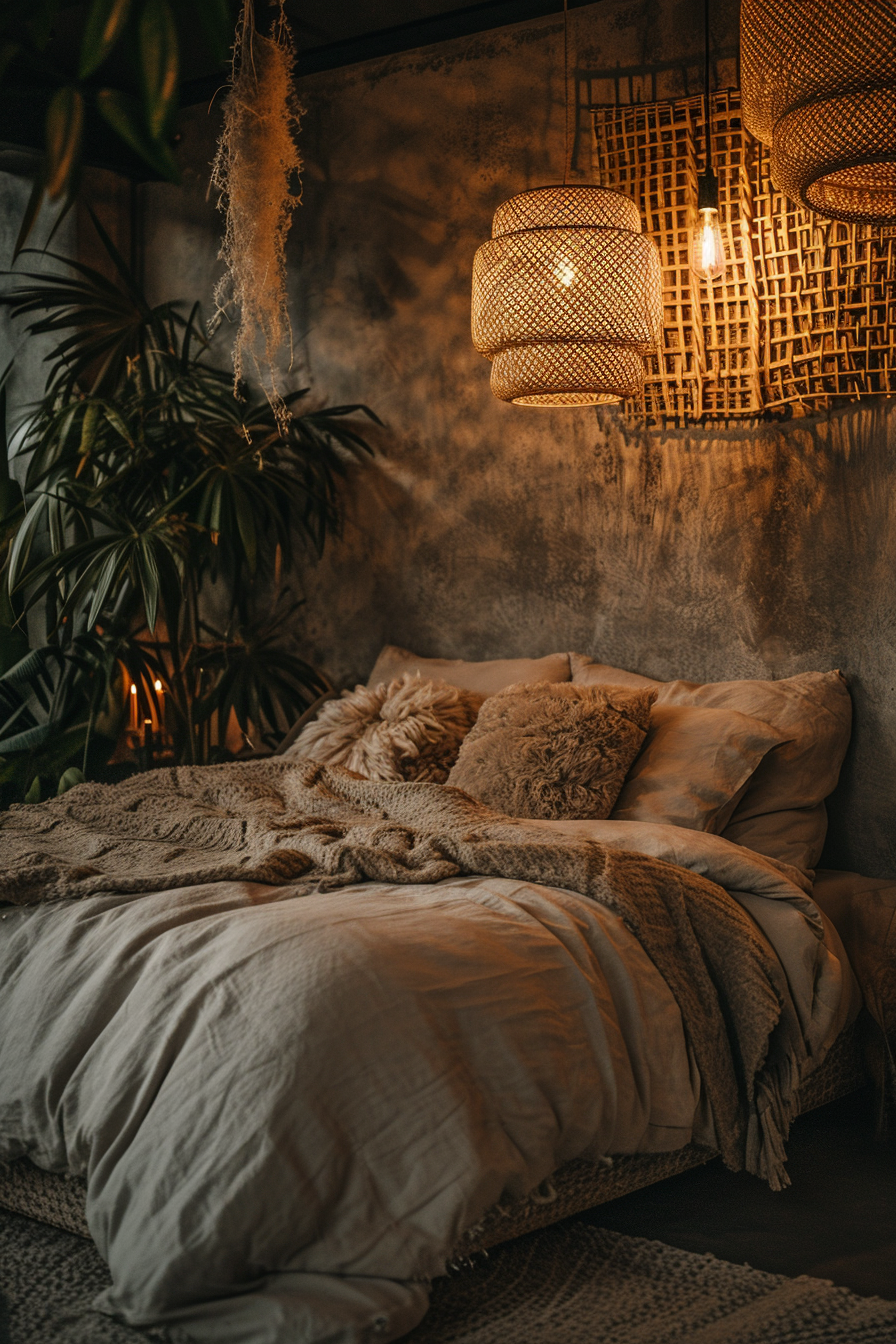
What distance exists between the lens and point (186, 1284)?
1555 mm

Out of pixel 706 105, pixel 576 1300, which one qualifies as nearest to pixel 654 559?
pixel 706 105

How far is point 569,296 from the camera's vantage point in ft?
9.81

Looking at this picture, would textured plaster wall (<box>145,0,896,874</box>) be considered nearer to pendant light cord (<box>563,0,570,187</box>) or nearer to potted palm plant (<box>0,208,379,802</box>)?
pendant light cord (<box>563,0,570,187</box>)

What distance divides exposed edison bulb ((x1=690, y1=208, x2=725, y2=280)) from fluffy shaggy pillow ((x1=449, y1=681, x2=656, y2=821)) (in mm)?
1142

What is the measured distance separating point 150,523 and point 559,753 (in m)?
1.76

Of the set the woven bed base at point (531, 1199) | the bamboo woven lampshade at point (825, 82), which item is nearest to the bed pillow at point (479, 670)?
the woven bed base at point (531, 1199)

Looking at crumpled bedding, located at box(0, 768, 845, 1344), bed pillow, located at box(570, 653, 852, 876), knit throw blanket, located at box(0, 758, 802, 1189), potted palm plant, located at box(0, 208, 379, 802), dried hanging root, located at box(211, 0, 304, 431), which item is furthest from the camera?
potted palm plant, located at box(0, 208, 379, 802)

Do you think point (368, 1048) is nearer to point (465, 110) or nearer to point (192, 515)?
point (192, 515)

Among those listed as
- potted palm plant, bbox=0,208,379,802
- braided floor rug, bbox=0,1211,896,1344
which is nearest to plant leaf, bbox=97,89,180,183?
braided floor rug, bbox=0,1211,896,1344

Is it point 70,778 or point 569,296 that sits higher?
point 569,296

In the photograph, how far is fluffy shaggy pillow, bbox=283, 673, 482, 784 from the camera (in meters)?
3.29

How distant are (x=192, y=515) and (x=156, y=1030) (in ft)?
8.77

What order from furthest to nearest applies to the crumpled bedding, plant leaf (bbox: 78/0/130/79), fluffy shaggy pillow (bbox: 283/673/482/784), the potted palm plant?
the potted palm plant → fluffy shaggy pillow (bbox: 283/673/482/784) → the crumpled bedding → plant leaf (bbox: 78/0/130/79)

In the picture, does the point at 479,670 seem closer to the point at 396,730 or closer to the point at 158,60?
the point at 396,730
